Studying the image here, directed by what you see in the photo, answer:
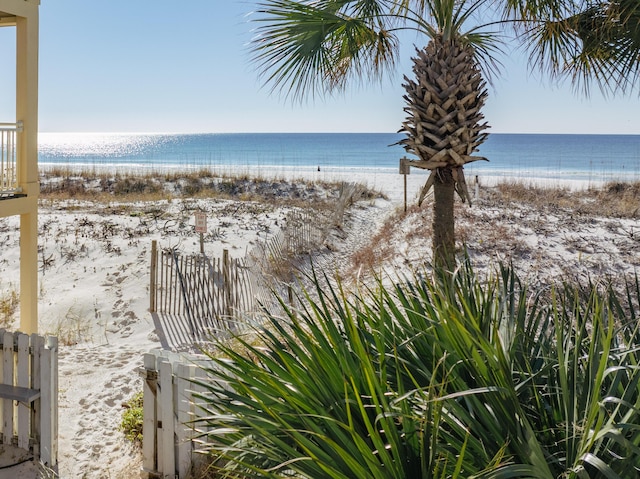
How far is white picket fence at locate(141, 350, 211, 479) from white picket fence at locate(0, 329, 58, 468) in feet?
3.03

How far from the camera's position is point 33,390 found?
470 cm

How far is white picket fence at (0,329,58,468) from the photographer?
→ 4.65 meters

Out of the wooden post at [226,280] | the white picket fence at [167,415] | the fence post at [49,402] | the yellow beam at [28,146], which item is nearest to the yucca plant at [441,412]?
the white picket fence at [167,415]

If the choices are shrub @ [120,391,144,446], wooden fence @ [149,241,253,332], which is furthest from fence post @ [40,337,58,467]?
wooden fence @ [149,241,253,332]

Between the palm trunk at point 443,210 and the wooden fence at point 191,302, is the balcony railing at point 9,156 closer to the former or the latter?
the wooden fence at point 191,302

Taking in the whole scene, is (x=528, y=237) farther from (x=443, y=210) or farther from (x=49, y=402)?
(x=49, y=402)

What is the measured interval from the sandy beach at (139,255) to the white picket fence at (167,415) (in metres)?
0.46

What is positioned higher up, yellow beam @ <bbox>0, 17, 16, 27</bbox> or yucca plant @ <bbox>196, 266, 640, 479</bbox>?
yellow beam @ <bbox>0, 17, 16, 27</bbox>

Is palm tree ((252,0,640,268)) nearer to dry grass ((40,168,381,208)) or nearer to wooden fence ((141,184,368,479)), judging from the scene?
wooden fence ((141,184,368,479))

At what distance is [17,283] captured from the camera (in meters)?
11.0

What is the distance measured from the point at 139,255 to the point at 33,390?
7.58m

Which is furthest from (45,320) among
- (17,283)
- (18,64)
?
(18,64)

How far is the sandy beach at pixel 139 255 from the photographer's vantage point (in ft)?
19.1

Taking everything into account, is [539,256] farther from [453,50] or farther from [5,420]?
[5,420]
